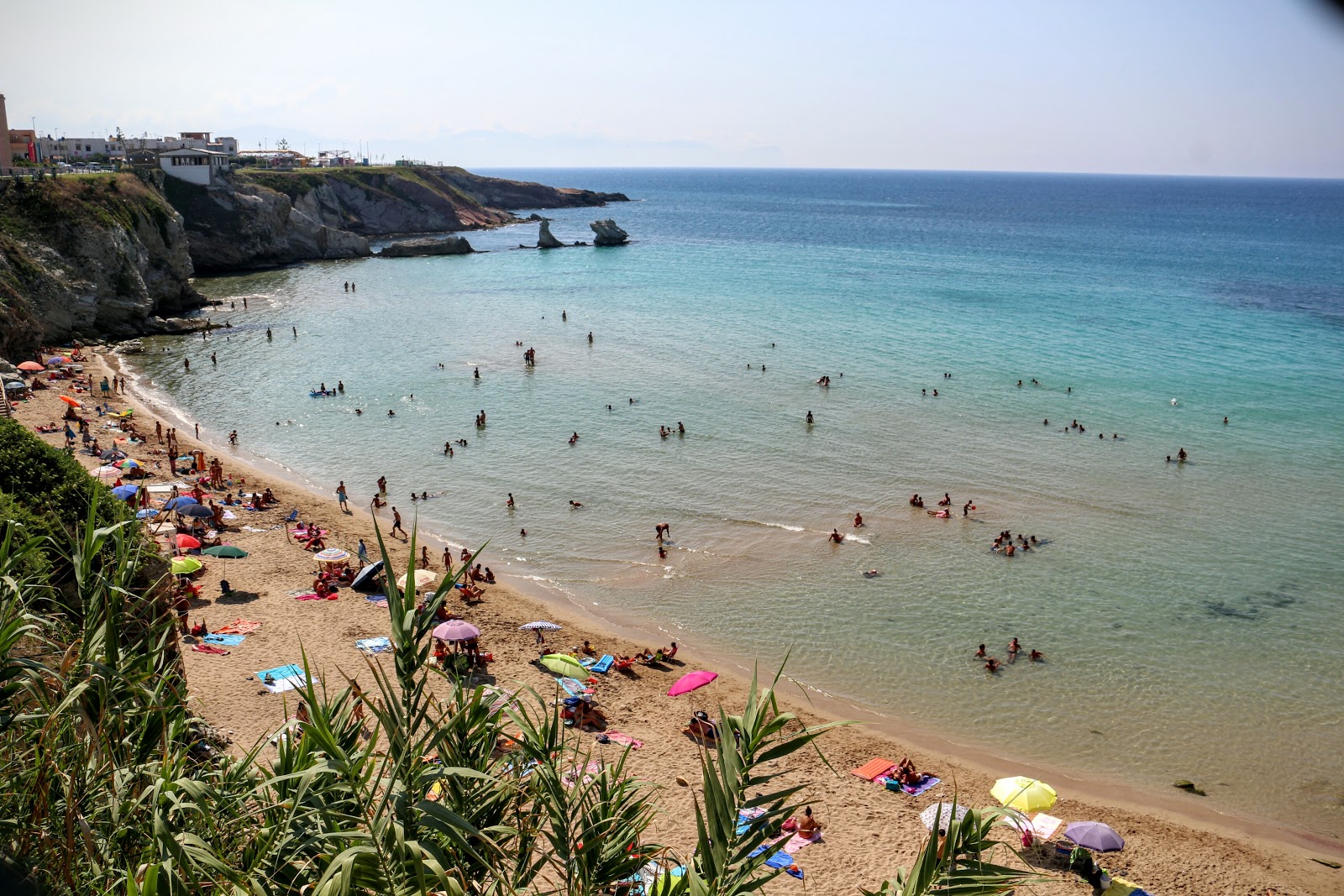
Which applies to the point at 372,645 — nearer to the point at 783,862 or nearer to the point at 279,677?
the point at 279,677

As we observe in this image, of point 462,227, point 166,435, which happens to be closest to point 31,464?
point 166,435

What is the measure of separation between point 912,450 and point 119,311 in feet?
166

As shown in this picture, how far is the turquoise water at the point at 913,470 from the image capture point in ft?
75.5

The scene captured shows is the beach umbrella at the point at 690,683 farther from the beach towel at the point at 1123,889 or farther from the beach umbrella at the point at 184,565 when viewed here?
the beach umbrella at the point at 184,565

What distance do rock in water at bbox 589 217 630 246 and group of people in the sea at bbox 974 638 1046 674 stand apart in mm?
99842

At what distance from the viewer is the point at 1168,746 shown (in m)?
20.8

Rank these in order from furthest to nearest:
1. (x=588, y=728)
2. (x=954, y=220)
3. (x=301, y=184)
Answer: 1. (x=954, y=220)
2. (x=301, y=184)
3. (x=588, y=728)

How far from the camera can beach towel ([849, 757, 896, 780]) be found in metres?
19.6

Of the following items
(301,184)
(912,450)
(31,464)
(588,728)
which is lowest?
(588,728)

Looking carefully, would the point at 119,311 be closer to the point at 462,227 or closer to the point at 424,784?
the point at 424,784

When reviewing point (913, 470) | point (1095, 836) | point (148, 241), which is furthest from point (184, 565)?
point (148, 241)

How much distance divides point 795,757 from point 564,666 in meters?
5.85

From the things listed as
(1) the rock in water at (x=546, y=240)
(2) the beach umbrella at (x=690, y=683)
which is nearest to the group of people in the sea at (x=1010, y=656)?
(2) the beach umbrella at (x=690, y=683)

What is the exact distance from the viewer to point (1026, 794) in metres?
17.8
